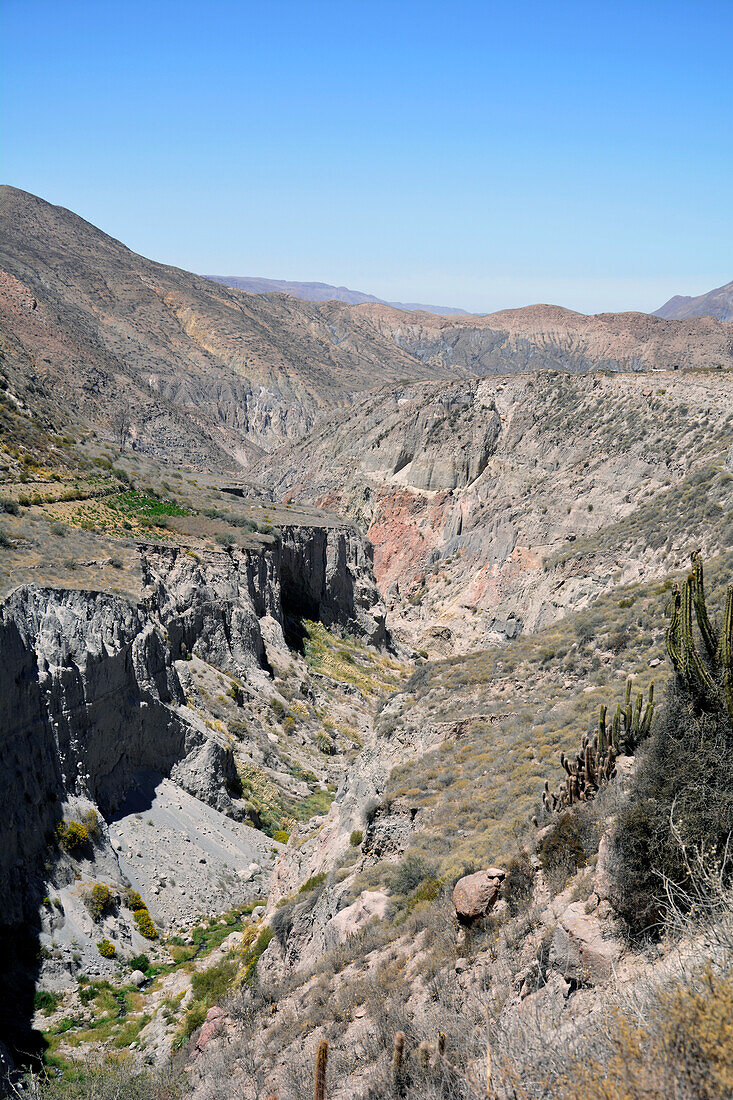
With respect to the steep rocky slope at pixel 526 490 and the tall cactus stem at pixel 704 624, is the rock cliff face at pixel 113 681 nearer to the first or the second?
the tall cactus stem at pixel 704 624

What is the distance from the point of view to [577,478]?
49312 mm

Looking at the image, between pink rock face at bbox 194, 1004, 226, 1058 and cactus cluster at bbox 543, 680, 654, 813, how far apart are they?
20.5 ft

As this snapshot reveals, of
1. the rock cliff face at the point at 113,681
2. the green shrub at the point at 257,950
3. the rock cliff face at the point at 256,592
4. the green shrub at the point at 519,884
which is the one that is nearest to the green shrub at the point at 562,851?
the green shrub at the point at 519,884

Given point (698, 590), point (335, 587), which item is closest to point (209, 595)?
point (335, 587)

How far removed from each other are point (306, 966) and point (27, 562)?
1531 cm

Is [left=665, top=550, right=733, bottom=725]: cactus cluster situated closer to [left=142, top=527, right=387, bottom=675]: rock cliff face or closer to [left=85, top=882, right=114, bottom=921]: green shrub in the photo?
[left=85, top=882, right=114, bottom=921]: green shrub

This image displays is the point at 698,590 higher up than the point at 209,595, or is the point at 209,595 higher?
the point at 698,590

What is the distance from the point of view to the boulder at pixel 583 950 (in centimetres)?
679

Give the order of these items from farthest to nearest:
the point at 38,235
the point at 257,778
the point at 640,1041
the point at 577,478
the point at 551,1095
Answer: the point at 38,235, the point at 577,478, the point at 257,778, the point at 551,1095, the point at 640,1041

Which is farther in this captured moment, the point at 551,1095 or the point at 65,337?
the point at 65,337

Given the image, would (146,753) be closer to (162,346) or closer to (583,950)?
(583,950)

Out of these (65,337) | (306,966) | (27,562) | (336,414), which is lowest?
(306,966)

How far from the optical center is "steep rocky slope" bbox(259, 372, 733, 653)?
37.5m

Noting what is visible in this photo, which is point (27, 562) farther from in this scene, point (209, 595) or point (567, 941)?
point (567, 941)
